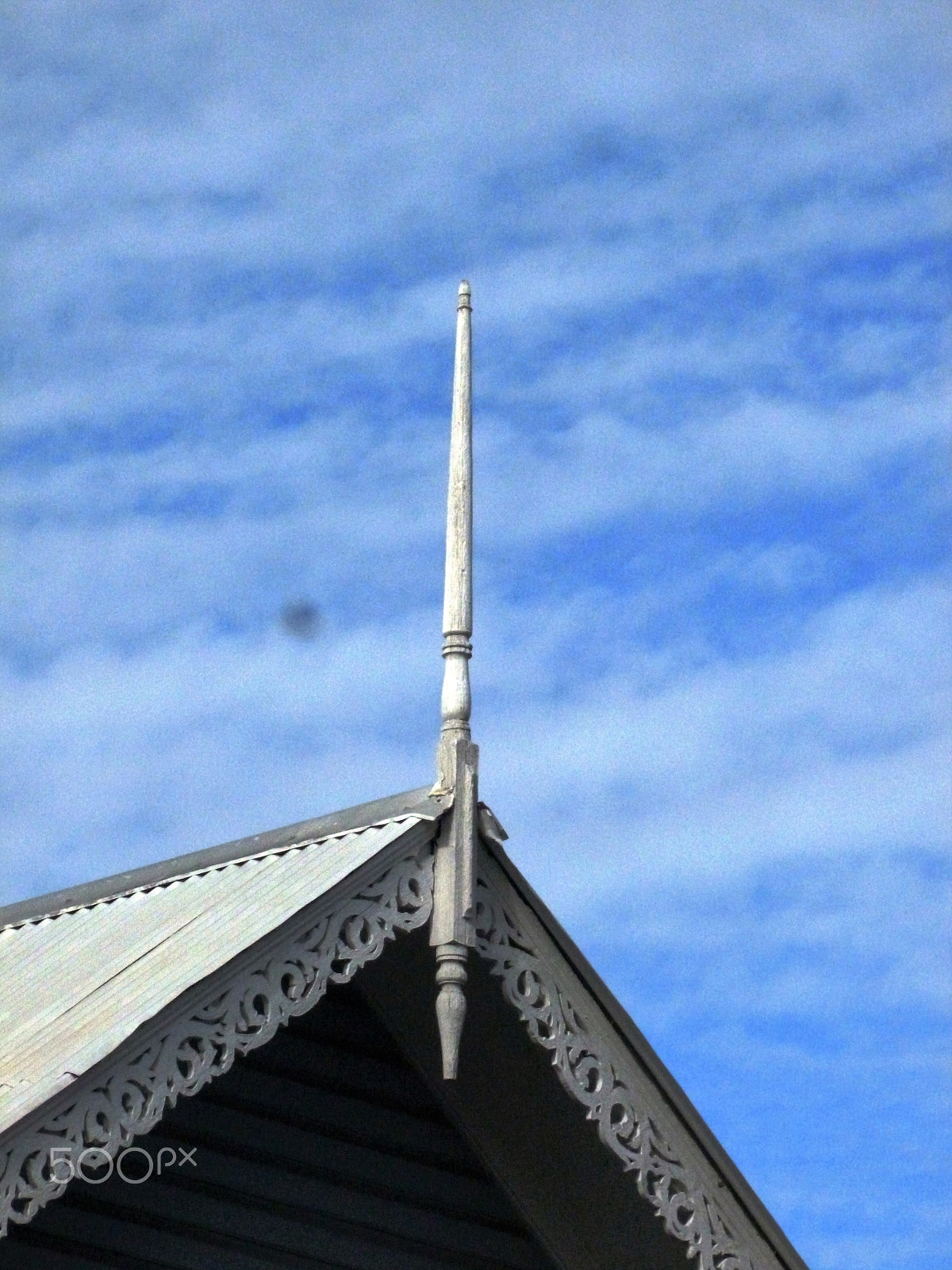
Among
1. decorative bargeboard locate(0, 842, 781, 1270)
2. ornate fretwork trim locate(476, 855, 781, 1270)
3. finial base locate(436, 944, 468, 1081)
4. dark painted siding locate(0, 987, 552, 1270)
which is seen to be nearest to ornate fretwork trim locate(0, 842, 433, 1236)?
decorative bargeboard locate(0, 842, 781, 1270)

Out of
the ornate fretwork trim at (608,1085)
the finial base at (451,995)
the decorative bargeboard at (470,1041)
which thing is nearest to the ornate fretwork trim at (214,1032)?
the decorative bargeboard at (470,1041)

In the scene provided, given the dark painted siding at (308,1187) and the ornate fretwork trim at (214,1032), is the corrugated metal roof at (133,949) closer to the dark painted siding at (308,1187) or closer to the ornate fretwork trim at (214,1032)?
the ornate fretwork trim at (214,1032)

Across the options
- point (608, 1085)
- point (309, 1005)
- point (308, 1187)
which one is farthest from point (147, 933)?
point (608, 1085)

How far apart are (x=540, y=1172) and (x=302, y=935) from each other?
239 centimetres

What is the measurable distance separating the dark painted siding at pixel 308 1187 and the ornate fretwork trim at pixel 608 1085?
1.37m

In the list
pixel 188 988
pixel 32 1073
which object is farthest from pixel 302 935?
pixel 32 1073

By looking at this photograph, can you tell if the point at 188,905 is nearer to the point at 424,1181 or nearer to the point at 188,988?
the point at 188,988

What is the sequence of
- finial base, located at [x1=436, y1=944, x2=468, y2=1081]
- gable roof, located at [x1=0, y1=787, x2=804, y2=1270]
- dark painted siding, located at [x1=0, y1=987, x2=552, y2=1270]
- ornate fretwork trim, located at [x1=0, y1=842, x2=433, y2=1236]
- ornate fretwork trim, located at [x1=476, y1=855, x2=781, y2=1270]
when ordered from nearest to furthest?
ornate fretwork trim, located at [x1=0, y1=842, x2=433, y2=1236], gable roof, located at [x1=0, y1=787, x2=804, y2=1270], finial base, located at [x1=436, y1=944, x2=468, y2=1081], ornate fretwork trim, located at [x1=476, y1=855, x2=781, y2=1270], dark painted siding, located at [x1=0, y1=987, x2=552, y2=1270]

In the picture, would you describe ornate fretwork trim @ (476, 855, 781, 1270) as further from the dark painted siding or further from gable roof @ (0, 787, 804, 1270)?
the dark painted siding

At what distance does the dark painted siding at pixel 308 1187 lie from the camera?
9.37 meters

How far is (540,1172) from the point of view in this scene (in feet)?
32.9

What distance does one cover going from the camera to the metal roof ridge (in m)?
8.62

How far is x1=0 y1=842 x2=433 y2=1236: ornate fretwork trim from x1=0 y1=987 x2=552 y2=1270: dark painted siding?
50.3 inches

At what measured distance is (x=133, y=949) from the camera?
8.63 meters
